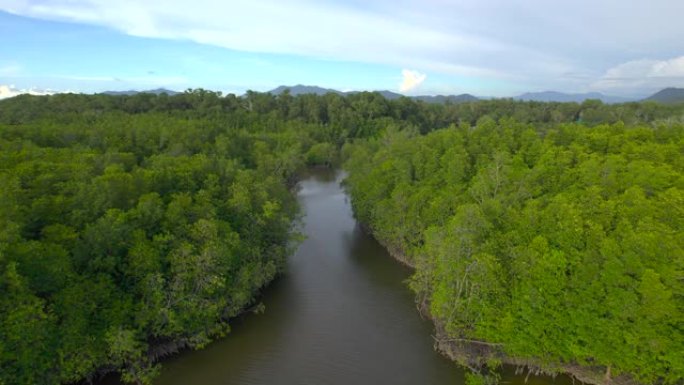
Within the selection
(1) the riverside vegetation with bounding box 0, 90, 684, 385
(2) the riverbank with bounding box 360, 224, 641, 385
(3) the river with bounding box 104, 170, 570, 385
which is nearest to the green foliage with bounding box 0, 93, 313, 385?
(1) the riverside vegetation with bounding box 0, 90, 684, 385

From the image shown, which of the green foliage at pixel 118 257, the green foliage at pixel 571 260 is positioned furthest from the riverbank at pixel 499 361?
the green foliage at pixel 118 257

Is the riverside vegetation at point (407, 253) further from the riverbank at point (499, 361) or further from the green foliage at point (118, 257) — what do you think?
the riverbank at point (499, 361)

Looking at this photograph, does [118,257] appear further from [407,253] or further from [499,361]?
[407,253]

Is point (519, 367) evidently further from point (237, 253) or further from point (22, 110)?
point (22, 110)

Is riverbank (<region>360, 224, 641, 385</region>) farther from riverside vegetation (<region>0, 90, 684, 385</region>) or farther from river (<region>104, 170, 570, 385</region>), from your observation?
river (<region>104, 170, 570, 385</region>)

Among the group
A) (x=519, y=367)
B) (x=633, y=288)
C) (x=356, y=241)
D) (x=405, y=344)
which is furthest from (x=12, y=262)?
(x=356, y=241)

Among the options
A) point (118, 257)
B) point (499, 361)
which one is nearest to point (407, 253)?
point (499, 361)
